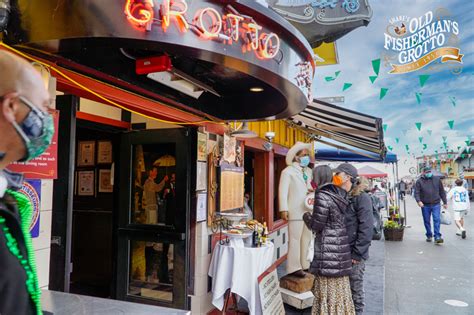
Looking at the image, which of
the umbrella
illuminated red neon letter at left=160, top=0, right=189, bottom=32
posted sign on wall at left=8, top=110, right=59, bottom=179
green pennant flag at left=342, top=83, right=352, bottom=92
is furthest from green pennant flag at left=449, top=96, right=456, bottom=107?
posted sign on wall at left=8, top=110, right=59, bottom=179

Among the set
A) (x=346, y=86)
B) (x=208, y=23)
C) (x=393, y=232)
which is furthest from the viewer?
(x=393, y=232)

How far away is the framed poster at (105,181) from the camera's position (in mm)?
4781

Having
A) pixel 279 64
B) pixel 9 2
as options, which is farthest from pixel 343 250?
pixel 9 2

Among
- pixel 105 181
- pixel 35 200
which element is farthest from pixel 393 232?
pixel 35 200

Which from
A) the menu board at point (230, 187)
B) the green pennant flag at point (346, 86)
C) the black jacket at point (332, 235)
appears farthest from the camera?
the green pennant flag at point (346, 86)

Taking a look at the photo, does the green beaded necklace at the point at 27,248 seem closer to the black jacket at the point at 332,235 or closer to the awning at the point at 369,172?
the black jacket at the point at 332,235

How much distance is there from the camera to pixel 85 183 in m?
4.98

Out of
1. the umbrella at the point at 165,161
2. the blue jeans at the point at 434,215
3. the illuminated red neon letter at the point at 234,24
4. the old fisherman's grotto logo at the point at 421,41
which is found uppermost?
the old fisherman's grotto logo at the point at 421,41

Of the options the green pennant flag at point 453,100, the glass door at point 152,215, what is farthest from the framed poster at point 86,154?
the green pennant flag at point 453,100

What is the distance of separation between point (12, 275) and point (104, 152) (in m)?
4.26

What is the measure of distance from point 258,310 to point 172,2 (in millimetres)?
2980

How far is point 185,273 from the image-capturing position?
3.60 metres

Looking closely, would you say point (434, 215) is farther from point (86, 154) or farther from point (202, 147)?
point (86, 154)

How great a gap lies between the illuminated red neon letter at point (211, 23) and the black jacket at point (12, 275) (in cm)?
132
